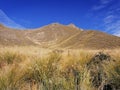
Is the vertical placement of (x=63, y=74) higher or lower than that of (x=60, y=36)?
lower

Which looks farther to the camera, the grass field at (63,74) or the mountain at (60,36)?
the mountain at (60,36)

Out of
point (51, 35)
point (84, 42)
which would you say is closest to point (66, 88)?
point (84, 42)

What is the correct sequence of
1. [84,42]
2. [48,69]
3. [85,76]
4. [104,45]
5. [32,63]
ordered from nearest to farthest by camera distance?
[85,76] < [48,69] < [32,63] < [104,45] < [84,42]

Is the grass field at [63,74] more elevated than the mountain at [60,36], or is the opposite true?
the mountain at [60,36]

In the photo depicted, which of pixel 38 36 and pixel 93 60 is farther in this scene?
pixel 38 36

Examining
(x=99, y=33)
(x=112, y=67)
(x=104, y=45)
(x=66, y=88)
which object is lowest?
(x=66, y=88)

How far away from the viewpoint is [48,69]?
259 inches

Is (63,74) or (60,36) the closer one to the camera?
(63,74)

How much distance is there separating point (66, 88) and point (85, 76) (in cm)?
69

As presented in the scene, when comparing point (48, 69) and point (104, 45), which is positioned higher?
point (104, 45)

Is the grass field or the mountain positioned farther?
the mountain

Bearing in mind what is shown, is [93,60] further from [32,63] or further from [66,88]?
[66,88]

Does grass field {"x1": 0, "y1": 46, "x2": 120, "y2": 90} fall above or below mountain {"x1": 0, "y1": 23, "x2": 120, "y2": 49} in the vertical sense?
below

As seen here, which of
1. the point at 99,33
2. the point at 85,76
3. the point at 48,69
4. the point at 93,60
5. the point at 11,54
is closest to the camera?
the point at 85,76
